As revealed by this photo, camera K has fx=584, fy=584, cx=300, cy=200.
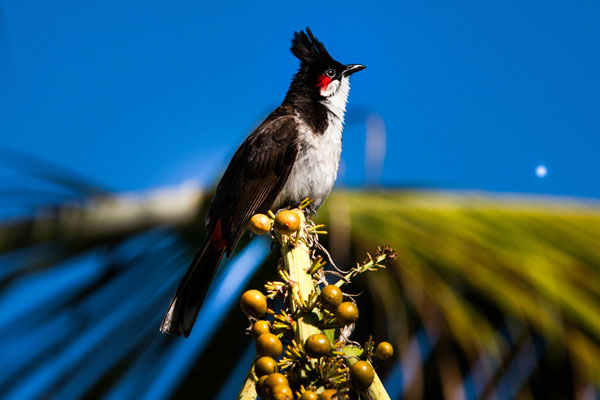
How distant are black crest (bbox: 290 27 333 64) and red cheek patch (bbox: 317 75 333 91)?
8 cm

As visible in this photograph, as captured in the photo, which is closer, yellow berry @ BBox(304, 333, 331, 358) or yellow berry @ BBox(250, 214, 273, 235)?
yellow berry @ BBox(304, 333, 331, 358)

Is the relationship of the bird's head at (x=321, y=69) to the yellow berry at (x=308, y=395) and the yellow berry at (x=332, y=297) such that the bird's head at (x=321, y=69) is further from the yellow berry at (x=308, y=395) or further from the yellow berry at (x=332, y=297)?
the yellow berry at (x=308, y=395)

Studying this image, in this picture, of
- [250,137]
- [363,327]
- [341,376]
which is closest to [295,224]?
[341,376]

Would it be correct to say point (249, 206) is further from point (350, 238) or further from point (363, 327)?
point (363, 327)

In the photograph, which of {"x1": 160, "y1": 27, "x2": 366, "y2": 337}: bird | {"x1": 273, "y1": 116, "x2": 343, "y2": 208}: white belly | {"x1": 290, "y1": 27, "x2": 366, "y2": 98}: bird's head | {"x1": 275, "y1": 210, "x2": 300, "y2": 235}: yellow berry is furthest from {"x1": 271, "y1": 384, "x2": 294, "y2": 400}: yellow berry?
{"x1": 290, "y1": 27, "x2": 366, "y2": 98}: bird's head

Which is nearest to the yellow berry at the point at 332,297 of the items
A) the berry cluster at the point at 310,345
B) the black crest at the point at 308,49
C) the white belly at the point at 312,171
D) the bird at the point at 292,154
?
the berry cluster at the point at 310,345

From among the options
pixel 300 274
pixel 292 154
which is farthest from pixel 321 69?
pixel 300 274

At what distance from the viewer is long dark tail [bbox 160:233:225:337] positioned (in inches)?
64.9

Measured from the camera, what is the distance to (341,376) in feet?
2.71

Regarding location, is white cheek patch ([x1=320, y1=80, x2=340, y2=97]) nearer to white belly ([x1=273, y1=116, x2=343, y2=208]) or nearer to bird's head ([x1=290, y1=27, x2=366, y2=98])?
bird's head ([x1=290, y1=27, x2=366, y2=98])

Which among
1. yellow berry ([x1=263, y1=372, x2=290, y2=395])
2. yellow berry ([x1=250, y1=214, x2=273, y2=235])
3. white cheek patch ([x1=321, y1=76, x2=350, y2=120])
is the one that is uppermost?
white cheek patch ([x1=321, y1=76, x2=350, y2=120])

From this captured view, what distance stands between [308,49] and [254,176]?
697mm

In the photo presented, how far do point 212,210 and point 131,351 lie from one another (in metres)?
0.66

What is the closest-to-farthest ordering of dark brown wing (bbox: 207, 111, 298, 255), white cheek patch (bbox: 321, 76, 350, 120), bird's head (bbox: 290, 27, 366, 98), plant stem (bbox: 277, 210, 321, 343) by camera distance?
1. plant stem (bbox: 277, 210, 321, 343)
2. dark brown wing (bbox: 207, 111, 298, 255)
3. bird's head (bbox: 290, 27, 366, 98)
4. white cheek patch (bbox: 321, 76, 350, 120)
